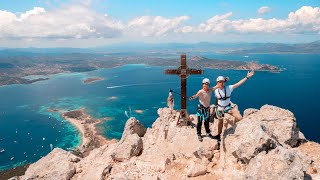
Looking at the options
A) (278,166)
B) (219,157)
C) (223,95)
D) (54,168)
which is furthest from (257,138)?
(54,168)

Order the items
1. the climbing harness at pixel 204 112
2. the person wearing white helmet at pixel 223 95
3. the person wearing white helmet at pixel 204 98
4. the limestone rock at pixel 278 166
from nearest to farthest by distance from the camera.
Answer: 1. the limestone rock at pixel 278 166
2. the person wearing white helmet at pixel 223 95
3. the person wearing white helmet at pixel 204 98
4. the climbing harness at pixel 204 112

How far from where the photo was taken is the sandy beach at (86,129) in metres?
114

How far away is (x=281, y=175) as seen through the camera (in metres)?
9.73

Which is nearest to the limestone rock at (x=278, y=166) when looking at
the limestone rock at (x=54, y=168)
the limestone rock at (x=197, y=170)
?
the limestone rock at (x=197, y=170)

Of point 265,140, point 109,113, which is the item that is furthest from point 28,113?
point 265,140

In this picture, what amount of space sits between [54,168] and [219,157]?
10.6 metres

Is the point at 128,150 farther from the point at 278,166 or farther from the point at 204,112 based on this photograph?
the point at 278,166

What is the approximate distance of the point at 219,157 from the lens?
46.8ft

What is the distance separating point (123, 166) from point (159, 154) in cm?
245

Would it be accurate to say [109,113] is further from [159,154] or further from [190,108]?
[159,154]

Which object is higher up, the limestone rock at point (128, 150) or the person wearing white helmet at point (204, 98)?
the person wearing white helmet at point (204, 98)

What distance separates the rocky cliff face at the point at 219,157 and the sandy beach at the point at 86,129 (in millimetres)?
84765

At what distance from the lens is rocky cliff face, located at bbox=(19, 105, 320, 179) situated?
1052 centimetres

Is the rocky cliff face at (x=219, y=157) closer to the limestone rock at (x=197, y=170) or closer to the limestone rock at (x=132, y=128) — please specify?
the limestone rock at (x=197, y=170)
